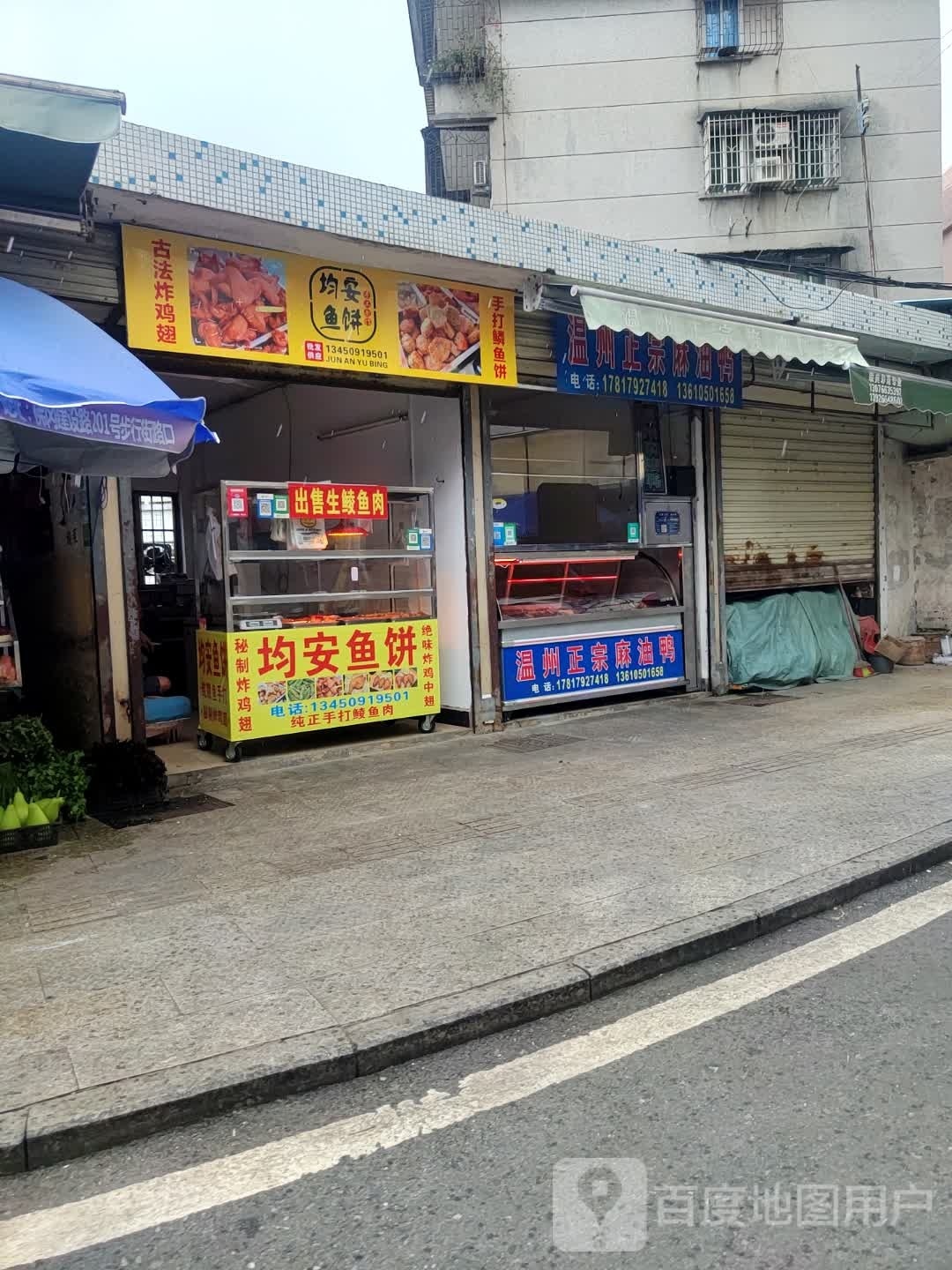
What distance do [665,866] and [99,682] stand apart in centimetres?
415

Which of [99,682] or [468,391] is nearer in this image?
[99,682]

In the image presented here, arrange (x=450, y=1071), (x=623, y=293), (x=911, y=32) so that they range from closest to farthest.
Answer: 1. (x=450, y=1071)
2. (x=623, y=293)
3. (x=911, y=32)

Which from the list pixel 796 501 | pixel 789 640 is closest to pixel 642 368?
pixel 796 501

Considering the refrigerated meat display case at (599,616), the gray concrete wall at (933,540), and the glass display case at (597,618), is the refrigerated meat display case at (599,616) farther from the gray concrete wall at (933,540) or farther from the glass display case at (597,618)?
the gray concrete wall at (933,540)

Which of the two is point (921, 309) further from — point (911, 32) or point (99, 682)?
point (911, 32)

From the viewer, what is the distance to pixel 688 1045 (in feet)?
10.7

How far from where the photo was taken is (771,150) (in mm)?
22172

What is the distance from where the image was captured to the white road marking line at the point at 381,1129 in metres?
2.46

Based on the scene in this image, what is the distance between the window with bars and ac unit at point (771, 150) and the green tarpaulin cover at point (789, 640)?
543 inches

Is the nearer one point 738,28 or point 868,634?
point 868,634

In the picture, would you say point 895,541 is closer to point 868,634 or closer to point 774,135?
point 868,634

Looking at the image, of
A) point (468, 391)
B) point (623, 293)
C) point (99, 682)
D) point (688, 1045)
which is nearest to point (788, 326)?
point (623, 293)

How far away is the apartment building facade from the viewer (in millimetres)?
22000

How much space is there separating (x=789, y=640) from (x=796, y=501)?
1682mm
